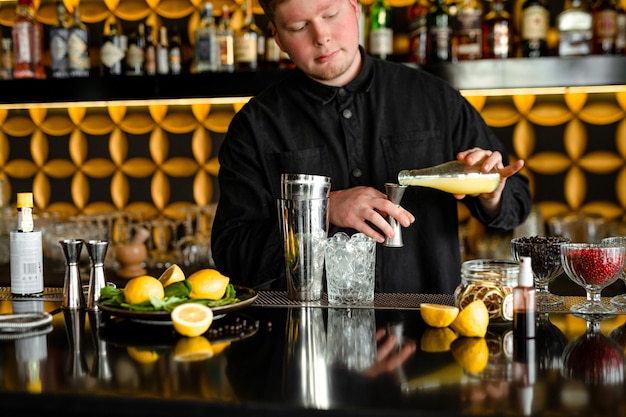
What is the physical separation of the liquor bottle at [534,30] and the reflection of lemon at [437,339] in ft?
5.91

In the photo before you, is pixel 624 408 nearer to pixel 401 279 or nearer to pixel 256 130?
pixel 401 279

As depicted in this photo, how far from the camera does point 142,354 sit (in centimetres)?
131

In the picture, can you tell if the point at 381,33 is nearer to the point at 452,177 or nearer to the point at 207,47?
the point at 207,47

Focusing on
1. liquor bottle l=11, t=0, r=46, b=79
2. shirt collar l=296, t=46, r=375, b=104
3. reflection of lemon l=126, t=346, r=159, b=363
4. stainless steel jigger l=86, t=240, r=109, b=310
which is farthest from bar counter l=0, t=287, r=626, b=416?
liquor bottle l=11, t=0, r=46, b=79

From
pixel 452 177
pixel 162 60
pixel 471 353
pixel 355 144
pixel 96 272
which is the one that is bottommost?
pixel 471 353

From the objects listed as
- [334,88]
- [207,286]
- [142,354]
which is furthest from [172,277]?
[334,88]

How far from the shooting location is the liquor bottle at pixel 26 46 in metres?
3.39

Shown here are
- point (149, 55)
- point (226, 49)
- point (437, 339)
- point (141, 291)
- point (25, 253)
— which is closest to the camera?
point (437, 339)

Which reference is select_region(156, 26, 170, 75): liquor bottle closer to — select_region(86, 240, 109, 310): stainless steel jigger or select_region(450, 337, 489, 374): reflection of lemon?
select_region(86, 240, 109, 310): stainless steel jigger

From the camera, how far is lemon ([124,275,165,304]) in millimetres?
1498

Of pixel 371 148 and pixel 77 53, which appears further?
pixel 77 53

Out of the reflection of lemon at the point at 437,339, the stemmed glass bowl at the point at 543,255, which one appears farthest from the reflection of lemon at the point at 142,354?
the stemmed glass bowl at the point at 543,255

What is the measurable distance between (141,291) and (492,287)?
626 millimetres

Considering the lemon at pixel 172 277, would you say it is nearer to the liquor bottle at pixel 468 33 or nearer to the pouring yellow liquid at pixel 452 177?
the pouring yellow liquid at pixel 452 177
